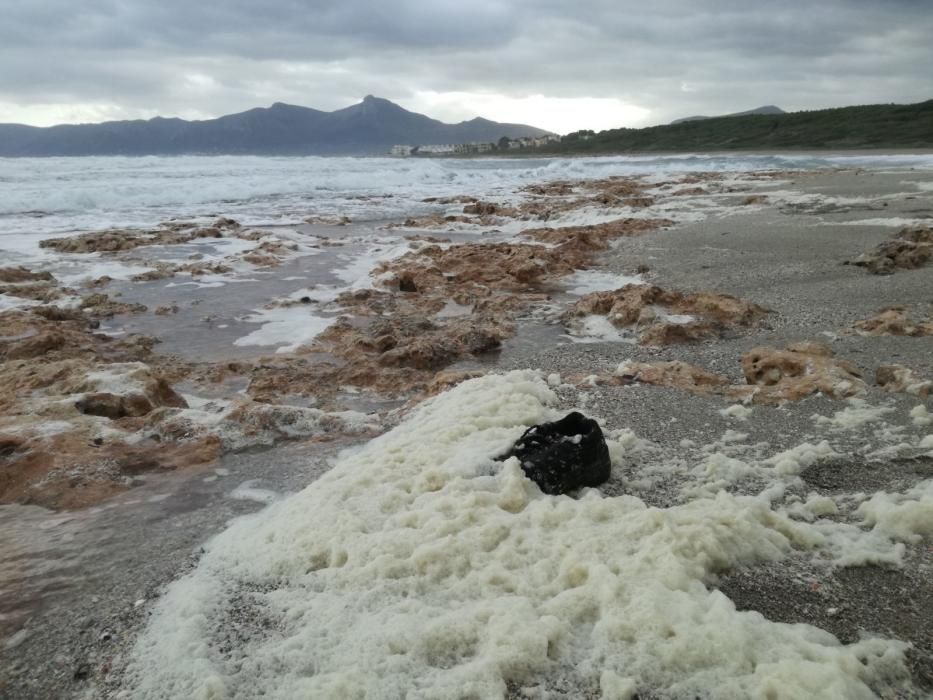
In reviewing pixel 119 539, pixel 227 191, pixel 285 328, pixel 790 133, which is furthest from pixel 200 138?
pixel 119 539

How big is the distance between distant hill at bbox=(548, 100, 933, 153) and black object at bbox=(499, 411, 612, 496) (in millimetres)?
47333

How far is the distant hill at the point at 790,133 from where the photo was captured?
46.2m

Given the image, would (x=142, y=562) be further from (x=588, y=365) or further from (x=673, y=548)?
(x=588, y=365)

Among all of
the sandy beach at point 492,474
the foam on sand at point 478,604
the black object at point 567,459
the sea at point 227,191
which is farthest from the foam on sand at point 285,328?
the sea at point 227,191

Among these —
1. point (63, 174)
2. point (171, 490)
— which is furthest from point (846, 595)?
point (63, 174)

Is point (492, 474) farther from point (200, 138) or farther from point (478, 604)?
point (200, 138)

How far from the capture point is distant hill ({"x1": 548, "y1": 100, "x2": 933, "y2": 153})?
4622 cm

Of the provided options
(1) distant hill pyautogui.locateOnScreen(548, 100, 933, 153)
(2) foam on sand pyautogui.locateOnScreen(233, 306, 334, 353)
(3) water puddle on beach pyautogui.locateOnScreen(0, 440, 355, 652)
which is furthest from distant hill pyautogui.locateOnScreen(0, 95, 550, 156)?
(3) water puddle on beach pyautogui.locateOnScreen(0, 440, 355, 652)

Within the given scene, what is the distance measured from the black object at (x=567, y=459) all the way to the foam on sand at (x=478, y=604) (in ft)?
0.26

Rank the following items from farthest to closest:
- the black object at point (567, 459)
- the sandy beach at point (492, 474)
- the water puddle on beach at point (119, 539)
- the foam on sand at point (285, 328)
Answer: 1. the foam on sand at point (285, 328)
2. the black object at point (567, 459)
3. the water puddle on beach at point (119, 539)
4. the sandy beach at point (492, 474)

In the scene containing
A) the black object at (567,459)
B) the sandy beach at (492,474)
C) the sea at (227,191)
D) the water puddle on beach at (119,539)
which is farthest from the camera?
the sea at (227,191)

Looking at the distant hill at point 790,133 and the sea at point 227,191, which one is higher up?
the distant hill at point 790,133

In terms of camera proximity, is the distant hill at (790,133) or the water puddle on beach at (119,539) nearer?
the water puddle on beach at (119,539)

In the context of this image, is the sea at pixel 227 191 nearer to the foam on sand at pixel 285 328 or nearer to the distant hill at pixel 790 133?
the foam on sand at pixel 285 328
